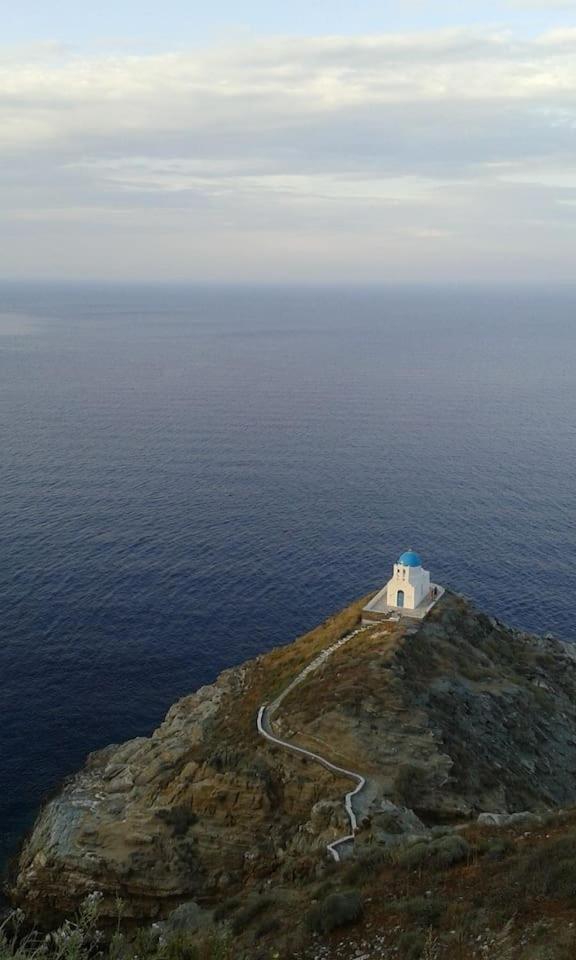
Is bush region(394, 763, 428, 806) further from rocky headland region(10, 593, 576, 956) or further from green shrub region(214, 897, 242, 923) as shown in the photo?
green shrub region(214, 897, 242, 923)

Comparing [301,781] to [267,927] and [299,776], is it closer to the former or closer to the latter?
[299,776]

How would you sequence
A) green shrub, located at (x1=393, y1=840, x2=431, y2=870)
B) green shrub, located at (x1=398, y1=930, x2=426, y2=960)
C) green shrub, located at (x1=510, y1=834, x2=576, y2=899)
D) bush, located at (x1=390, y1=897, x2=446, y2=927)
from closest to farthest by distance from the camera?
green shrub, located at (x1=398, y1=930, x2=426, y2=960) < green shrub, located at (x1=510, y1=834, x2=576, y2=899) < bush, located at (x1=390, y1=897, x2=446, y2=927) < green shrub, located at (x1=393, y1=840, x2=431, y2=870)

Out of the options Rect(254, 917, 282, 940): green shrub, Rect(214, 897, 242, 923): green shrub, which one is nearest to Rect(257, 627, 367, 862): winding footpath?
Rect(214, 897, 242, 923): green shrub

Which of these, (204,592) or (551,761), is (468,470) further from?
(551,761)

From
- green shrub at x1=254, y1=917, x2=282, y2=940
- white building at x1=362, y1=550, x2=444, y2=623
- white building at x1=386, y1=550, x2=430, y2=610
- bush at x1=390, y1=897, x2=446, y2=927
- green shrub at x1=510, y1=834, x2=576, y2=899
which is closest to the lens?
green shrub at x1=510, y1=834, x2=576, y2=899

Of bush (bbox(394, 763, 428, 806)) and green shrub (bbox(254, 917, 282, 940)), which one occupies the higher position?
green shrub (bbox(254, 917, 282, 940))

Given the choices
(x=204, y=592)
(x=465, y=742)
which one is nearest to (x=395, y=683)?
(x=465, y=742)

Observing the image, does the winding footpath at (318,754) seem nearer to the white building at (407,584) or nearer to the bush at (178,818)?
the white building at (407,584)
